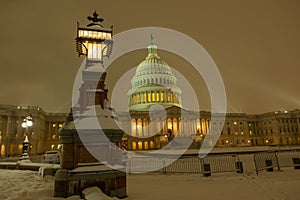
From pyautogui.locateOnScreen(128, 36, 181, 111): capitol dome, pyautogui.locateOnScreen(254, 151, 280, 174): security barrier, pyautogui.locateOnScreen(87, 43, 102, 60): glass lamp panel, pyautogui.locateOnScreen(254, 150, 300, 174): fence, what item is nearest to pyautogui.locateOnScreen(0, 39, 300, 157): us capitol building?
pyautogui.locateOnScreen(128, 36, 181, 111): capitol dome

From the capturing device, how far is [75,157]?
7973 millimetres

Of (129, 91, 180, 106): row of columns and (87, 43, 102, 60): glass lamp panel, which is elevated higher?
(129, 91, 180, 106): row of columns


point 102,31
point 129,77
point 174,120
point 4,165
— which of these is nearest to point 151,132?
point 174,120

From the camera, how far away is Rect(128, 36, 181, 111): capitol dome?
94500mm

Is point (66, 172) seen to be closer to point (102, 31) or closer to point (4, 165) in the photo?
point (102, 31)

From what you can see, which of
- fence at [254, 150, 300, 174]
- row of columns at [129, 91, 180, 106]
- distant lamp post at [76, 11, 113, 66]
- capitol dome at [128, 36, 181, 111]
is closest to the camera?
distant lamp post at [76, 11, 113, 66]

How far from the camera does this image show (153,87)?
96.1m

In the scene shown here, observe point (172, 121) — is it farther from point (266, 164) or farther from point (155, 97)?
point (266, 164)

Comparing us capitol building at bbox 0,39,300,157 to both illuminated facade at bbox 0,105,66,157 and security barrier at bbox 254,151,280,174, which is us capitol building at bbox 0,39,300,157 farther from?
security barrier at bbox 254,151,280,174

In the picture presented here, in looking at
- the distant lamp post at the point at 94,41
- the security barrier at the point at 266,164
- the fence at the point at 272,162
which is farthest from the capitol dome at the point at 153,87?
the distant lamp post at the point at 94,41

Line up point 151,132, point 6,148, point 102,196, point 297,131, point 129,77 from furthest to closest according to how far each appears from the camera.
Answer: point 129,77 < point 297,131 < point 151,132 < point 6,148 < point 102,196

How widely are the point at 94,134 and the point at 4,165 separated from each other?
62.2 ft

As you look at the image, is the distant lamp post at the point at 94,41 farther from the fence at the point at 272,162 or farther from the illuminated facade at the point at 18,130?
the illuminated facade at the point at 18,130

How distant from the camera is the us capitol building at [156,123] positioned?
6831 cm
